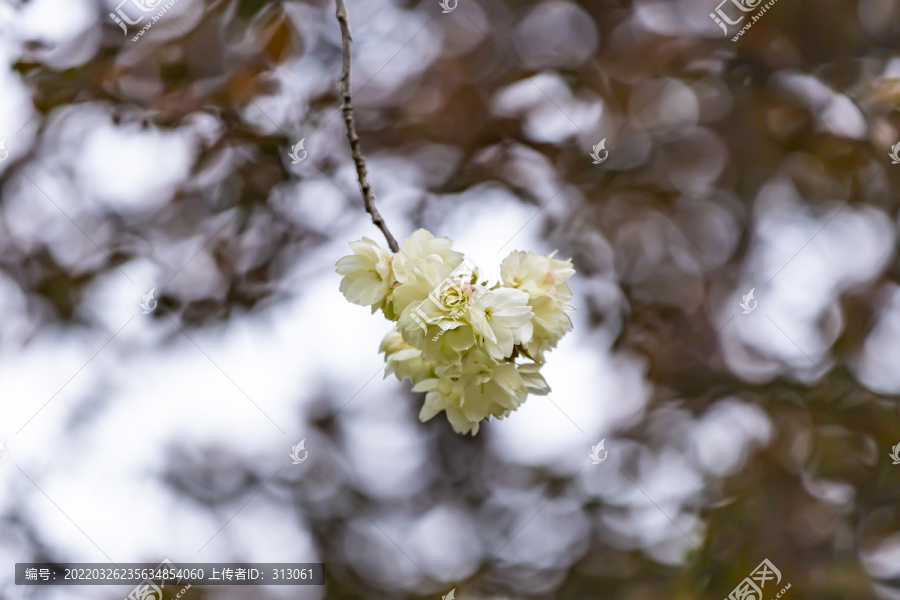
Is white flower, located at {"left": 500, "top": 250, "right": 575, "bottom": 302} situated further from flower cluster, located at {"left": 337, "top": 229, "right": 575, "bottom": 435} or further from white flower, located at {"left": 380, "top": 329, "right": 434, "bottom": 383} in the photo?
white flower, located at {"left": 380, "top": 329, "right": 434, "bottom": 383}

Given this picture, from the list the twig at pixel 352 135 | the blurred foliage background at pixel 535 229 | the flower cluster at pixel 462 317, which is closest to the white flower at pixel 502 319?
the flower cluster at pixel 462 317

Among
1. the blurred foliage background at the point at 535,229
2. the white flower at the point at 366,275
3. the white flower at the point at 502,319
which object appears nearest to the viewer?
the white flower at the point at 502,319

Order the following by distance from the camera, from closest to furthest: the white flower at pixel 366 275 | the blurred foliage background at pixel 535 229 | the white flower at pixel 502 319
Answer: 1. the white flower at pixel 502 319
2. the white flower at pixel 366 275
3. the blurred foliage background at pixel 535 229

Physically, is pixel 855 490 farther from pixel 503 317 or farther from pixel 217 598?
pixel 217 598

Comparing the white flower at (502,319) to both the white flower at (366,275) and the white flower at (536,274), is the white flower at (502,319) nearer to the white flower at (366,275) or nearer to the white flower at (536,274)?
the white flower at (536,274)

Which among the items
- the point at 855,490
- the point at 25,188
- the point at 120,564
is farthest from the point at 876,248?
the point at 25,188

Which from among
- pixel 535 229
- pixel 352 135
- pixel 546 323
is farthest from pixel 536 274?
pixel 535 229
